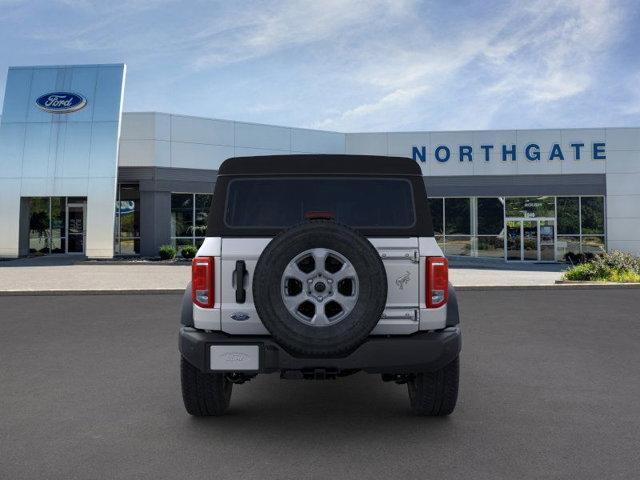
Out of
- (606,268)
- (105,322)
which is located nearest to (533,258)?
(606,268)

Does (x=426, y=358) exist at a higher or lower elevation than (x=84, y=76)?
lower

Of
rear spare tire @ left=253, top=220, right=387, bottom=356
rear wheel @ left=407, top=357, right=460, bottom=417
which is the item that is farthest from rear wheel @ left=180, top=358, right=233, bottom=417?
rear wheel @ left=407, top=357, right=460, bottom=417

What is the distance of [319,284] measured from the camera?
3.96 meters

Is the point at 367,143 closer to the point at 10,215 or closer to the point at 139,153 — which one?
the point at 139,153

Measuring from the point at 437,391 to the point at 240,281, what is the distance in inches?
68.8

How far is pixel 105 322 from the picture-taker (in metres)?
10.2

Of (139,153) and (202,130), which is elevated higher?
(202,130)

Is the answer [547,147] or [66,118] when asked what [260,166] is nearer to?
[66,118]

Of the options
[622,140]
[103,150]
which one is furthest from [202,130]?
[622,140]

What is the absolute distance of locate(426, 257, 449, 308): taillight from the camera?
167 inches

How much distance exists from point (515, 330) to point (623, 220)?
25.9 meters

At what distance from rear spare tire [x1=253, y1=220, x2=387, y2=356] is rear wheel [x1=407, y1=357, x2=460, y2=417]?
93 centimetres

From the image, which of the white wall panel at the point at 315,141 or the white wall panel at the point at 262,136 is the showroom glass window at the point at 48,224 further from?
the white wall panel at the point at 315,141

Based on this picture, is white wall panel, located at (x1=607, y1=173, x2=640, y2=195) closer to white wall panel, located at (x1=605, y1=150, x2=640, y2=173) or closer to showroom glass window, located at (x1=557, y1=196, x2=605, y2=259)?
white wall panel, located at (x1=605, y1=150, x2=640, y2=173)
